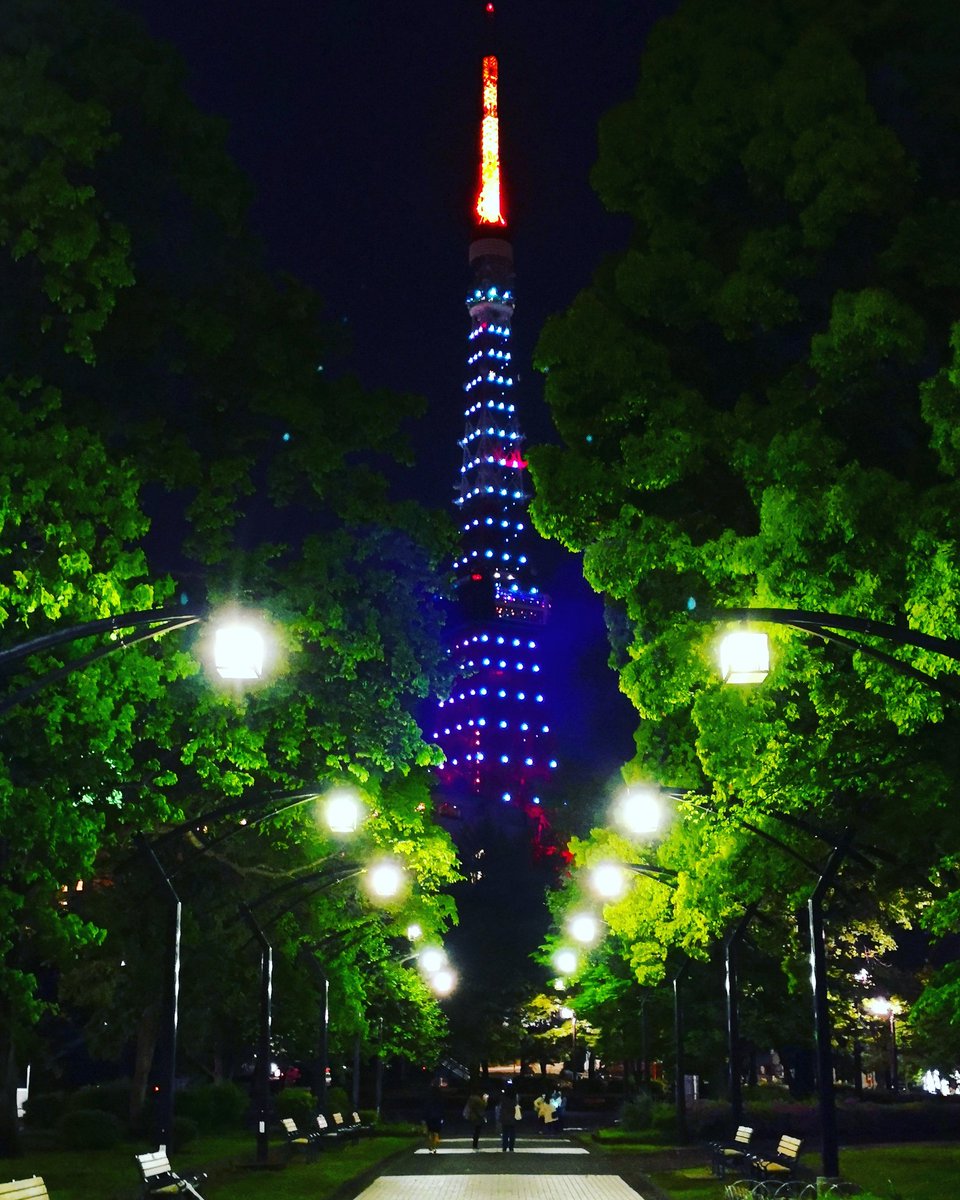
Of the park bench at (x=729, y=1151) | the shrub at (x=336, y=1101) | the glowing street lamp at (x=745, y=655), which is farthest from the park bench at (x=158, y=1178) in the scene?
the shrub at (x=336, y=1101)

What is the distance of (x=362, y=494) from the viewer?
25.8 meters

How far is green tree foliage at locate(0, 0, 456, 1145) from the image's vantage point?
2123 centimetres

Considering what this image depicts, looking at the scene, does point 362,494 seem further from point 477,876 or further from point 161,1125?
point 477,876

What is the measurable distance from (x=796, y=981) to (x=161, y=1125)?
1695 cm

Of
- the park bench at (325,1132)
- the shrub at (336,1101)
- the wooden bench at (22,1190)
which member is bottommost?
the shrub at (336,1101)

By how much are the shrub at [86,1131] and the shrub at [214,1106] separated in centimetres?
1019

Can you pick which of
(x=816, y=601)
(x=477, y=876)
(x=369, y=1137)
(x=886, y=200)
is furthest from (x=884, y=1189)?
(x=477, y=876)

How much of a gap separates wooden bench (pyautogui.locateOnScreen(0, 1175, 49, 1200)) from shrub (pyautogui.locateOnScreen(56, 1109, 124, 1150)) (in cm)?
2333

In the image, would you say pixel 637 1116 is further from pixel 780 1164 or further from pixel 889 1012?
pixel 780 1164

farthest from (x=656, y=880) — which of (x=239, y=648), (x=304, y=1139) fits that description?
(x=239, y=648)

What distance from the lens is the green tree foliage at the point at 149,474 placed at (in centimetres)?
2123

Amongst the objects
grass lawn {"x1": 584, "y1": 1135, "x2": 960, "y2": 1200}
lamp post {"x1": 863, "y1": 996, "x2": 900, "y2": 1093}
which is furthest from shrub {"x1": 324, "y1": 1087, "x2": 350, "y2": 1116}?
lamp post {"x1": 863, "y1": 996, "x2": 900, "y2": 1093}

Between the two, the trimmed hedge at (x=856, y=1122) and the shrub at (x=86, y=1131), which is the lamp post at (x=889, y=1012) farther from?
the shrub at (x=86, y=1131)

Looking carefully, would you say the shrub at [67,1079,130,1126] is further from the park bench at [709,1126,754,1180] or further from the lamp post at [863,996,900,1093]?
the lamp post at [863,996,900,1093]
